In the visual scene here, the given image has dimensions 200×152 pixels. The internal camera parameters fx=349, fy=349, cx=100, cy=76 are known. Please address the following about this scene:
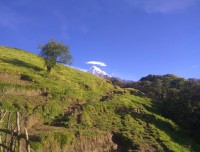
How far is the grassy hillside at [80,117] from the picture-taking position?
39.2m

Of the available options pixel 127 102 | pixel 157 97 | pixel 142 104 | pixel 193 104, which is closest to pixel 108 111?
pixel 127 102

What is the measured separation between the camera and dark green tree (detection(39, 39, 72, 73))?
63.7 m

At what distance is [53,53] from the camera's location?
210 ft

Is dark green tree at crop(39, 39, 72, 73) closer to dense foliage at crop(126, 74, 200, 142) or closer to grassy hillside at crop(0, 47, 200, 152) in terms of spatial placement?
grassy hillside at crop(0, 47, 200, 152)

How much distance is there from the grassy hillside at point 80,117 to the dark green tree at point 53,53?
324 centimetres

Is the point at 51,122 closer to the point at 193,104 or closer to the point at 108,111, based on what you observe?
the point at 108,111

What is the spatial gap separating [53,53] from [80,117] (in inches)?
874

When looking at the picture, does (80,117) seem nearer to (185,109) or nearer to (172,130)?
(172,130)

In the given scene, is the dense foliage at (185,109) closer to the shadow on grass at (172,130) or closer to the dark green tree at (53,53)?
the shadow on grass at (172,130)

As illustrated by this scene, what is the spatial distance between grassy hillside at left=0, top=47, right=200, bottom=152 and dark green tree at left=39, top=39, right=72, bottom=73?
324cm

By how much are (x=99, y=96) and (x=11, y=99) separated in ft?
69.1

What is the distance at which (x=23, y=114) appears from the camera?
40.2 m

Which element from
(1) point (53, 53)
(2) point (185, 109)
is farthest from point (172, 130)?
(1) point (53, 53)

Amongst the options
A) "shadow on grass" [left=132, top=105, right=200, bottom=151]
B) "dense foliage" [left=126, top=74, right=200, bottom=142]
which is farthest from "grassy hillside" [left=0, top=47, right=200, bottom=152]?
"dense foliage" [left=126, top=74, right=200, bottom=142]
